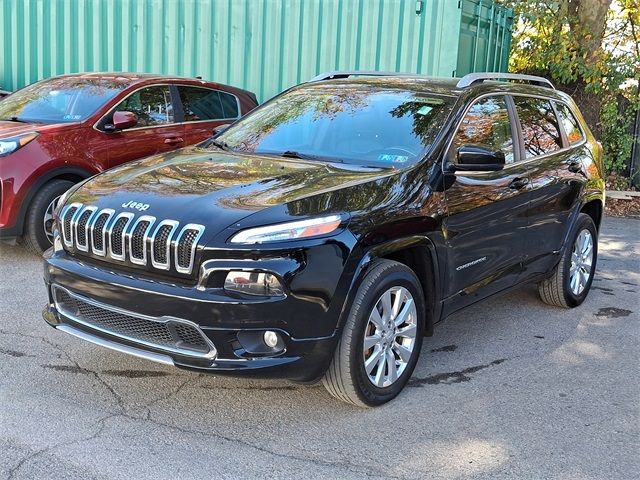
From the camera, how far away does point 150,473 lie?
3.11 m

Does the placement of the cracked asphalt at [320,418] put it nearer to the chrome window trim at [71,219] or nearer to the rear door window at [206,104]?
the chrome window trim at [71,219]

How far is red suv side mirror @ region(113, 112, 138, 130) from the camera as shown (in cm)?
682

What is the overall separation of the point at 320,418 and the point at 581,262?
10.5ft

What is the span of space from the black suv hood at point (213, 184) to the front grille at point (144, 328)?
49 cm

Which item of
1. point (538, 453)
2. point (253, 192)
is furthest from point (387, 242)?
point (538, 453)

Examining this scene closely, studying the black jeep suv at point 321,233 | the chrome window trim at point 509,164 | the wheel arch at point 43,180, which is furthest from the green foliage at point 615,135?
the wheel arch at point 43,180

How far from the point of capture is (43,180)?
6.34 meters

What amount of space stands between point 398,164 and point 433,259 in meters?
0.59

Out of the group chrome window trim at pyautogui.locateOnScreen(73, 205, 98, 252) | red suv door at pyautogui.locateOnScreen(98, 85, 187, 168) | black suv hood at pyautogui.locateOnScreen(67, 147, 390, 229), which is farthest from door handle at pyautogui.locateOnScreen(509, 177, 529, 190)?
red suv door at pyautogui.locateOnScreen(98, 85, 187, 168)

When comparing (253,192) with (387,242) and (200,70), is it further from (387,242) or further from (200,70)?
(200,70)

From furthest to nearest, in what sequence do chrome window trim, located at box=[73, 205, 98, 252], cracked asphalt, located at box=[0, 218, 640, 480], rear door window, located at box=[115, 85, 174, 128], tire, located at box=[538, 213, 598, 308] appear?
rear door window, located at box=[115, 85, 174, 128]
tire, located at box=[538, 213, 598, 308]
chrome window trim, located at box=[73, 205, 98, 252]
cracked asphalt, located at box=[0, 218, 640, 480]

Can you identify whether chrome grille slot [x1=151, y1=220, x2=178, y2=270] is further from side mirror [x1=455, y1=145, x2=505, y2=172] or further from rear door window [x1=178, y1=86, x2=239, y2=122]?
rear door window [x1=178, y1=86, x2=239, y2=122]

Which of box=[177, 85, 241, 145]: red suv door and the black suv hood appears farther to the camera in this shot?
box=[177, 85, 241, 145]: red suv door

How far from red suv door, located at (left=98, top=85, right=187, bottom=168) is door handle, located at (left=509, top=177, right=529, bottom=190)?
154 inches
